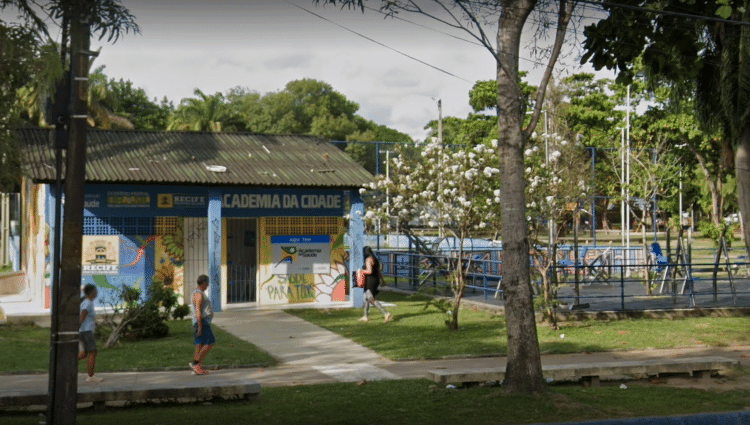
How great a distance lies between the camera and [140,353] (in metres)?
14.7

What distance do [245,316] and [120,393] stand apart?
1111 cm

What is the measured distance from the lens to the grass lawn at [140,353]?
43.8 feet

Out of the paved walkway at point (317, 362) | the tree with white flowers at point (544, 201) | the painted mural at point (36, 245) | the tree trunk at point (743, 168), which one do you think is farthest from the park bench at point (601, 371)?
the painted mural at point (36, 245)

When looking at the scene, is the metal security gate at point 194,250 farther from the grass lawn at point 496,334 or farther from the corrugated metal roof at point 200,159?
the grass lawn at point 496,334

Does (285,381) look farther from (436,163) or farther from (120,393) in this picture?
(436,163)

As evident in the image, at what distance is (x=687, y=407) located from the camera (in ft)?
32.8

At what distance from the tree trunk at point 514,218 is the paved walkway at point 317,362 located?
270 centimetres

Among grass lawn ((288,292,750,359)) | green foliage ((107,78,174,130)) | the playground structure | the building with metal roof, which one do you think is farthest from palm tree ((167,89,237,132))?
grass lawn ((288,292,750,359))

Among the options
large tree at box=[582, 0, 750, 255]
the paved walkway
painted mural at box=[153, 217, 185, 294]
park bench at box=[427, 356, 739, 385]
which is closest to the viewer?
park bench at box=[427, 356, 739, 385]

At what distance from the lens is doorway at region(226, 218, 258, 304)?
23000 millimetres

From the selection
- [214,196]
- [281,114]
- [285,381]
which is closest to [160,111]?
[281,114]

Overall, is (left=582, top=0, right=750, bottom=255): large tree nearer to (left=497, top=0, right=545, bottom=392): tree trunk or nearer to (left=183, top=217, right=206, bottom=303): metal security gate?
(left=497, top=0, right=545, bottom=392): tree trunk

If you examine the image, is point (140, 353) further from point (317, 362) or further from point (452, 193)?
point (452, 193)

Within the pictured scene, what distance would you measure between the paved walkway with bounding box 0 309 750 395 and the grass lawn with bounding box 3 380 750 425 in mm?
875
